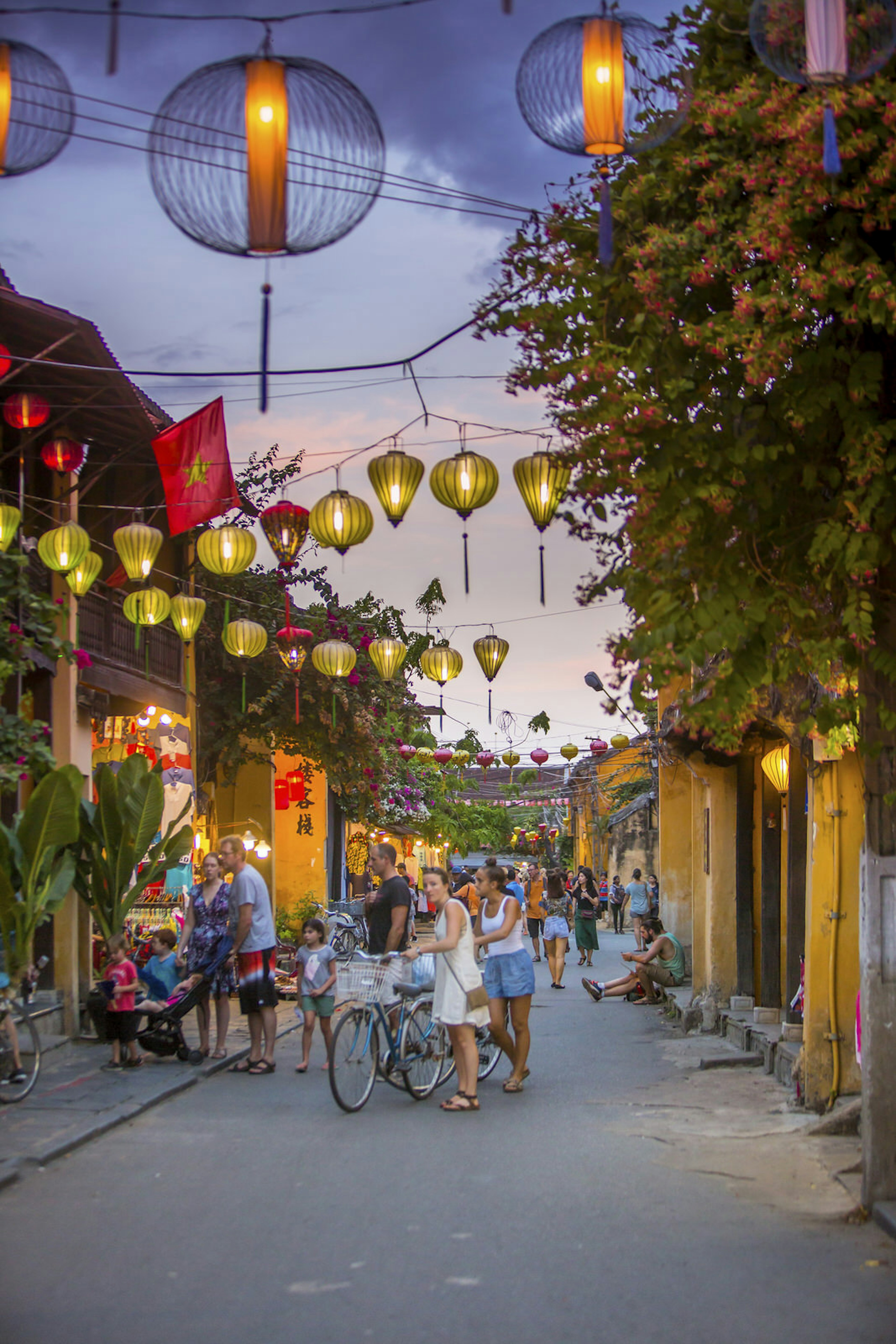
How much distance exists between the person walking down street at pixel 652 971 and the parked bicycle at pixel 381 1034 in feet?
26.2

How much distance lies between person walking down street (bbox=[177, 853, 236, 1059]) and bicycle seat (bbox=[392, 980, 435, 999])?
7.21ft

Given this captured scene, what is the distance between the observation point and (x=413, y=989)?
425 inches

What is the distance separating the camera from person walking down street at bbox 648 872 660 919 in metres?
24.4

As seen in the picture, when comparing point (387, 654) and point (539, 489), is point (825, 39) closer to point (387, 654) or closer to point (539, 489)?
point (539, 489)

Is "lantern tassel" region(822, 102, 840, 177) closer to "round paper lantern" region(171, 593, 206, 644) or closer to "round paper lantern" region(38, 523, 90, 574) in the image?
"round paper lantern" region(38, 523, 90, 574)

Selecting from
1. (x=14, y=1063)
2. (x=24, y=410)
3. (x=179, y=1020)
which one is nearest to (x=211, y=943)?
(x=179, y=1020)

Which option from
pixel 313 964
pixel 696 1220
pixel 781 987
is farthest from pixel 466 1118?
pixel 781 987

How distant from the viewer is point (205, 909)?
41.0 feet

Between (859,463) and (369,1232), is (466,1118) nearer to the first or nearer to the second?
(369,1232)

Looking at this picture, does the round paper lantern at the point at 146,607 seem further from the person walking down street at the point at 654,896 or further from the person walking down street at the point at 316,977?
the person walking down street at the point at 654,896

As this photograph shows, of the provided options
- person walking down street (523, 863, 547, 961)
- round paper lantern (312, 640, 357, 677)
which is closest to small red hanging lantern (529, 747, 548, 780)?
person walking down street (523, 863, 547, 961)

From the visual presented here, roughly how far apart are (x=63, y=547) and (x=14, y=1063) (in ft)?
15.2

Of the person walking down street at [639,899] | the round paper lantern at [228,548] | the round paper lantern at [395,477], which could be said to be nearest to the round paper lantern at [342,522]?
the round paper lantern at [395,477]

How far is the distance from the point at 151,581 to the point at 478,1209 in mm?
13843
